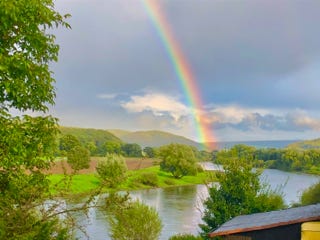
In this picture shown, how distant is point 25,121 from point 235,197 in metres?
19.4

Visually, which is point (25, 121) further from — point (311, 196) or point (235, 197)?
point (311, 196)

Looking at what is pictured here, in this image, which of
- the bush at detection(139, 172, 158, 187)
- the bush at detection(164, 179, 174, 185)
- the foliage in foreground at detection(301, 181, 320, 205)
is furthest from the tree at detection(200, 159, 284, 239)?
the bush at detection(164, 179, 174, 185)

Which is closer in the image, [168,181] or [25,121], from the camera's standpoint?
[25,121]

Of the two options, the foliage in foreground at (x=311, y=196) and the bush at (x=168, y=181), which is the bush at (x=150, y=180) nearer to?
the bush at (x=168, y=181)

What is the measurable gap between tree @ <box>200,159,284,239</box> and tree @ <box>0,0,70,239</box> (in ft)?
58.1

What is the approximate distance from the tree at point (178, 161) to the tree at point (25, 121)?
7949 cm

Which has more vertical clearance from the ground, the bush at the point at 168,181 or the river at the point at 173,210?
the bush at the point at 168,181

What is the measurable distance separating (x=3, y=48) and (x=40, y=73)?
2.73ft

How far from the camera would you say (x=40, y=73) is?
8383 mm

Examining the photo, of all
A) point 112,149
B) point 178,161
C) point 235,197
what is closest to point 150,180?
point 178,161

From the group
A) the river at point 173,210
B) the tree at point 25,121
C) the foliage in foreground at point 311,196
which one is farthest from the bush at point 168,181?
the tree at point 25,121

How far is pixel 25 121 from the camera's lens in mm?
8398

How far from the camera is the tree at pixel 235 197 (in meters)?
25.4

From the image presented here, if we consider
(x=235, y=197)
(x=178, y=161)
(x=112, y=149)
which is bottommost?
(x=235, y=197)
